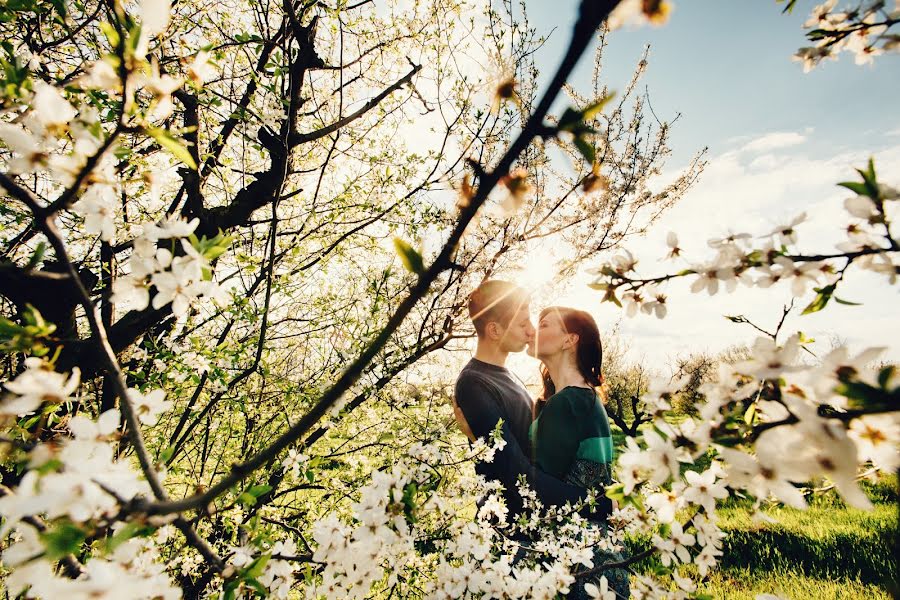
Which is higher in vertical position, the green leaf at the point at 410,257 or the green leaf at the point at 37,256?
the green leaf at the point at 37,256

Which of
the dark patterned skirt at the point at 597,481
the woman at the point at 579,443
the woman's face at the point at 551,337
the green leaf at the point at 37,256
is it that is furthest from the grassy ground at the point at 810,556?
the green leaf at the point at 37,256

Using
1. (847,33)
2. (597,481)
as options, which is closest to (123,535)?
(847,33)

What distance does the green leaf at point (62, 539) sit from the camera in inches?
25.6

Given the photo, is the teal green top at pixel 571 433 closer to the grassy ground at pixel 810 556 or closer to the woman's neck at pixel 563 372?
the woman's neck at pixel 563 372

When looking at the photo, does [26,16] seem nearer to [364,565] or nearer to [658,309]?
[364,565]

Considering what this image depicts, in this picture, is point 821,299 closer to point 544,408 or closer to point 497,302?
point 544,408

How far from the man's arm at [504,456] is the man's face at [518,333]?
Answer: 61 centimetres

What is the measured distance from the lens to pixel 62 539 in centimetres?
66

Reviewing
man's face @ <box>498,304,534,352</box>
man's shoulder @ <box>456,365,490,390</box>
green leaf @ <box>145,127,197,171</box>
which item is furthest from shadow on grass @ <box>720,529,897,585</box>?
green leaf @ <box>145,127,197,171</box>

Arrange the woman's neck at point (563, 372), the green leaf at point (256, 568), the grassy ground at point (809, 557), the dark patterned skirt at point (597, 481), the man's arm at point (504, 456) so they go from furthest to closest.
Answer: the grassy ground at point (809, 557) → the woman's neck at point (563, 372) → the man's arm at point (504, 456) → the dark patterned skirt at point (597, 481) → the green leaf at point (256, 568)

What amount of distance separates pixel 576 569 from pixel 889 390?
112 inches

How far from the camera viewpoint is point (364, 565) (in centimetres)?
172

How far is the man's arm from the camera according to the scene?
10.3 ft

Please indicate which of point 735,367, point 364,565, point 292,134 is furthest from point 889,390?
point 292,134
